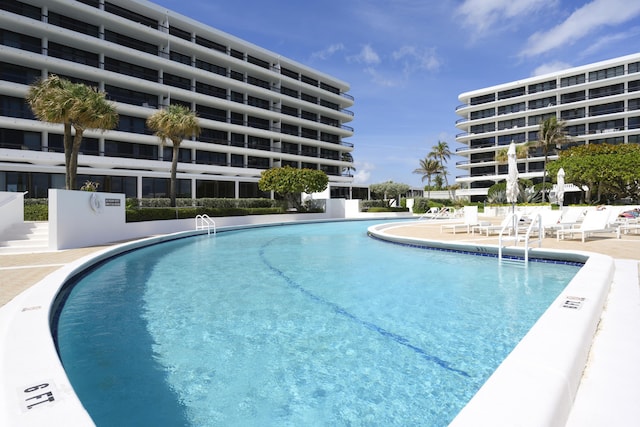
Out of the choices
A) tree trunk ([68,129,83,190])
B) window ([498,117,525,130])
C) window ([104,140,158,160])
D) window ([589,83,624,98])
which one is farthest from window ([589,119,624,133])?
tree trunk ([68,129,83,190])

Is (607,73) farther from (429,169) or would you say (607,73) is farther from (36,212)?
(36,212)

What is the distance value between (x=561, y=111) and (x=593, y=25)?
3758 cm

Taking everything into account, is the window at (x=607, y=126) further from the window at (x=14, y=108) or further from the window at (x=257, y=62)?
the window at (x=14, y=108)

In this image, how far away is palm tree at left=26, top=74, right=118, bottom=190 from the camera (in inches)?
652

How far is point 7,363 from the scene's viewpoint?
3072 mm

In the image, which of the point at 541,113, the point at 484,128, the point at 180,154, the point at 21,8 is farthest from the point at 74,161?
the point at 484,128

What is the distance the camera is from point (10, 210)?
1393 centimetres

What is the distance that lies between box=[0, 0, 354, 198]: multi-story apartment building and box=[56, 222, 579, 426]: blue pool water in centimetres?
2515

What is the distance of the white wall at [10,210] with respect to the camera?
44.4 feet

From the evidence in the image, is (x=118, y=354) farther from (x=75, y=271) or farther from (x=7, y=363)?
(x=75, y=271)

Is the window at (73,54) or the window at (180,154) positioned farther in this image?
the window at (180,154)

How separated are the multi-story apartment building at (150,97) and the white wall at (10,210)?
14.2 metres

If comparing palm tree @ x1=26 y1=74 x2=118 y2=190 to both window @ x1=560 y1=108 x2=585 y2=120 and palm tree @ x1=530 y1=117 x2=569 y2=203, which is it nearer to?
palm tree @ x1=530 y1=117 x2=569 y2=203

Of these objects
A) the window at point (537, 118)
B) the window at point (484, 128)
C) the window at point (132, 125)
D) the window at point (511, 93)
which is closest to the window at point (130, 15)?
the window at point (132, 125)
